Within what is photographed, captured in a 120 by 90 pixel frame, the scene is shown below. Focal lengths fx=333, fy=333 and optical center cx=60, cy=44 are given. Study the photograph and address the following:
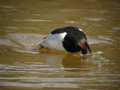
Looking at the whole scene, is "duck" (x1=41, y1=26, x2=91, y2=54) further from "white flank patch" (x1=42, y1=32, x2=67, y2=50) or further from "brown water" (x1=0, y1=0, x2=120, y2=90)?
"brown water" (x1=0, y1=0, x2=120, y2=90)

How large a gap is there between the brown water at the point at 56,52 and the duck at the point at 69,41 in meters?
0.20

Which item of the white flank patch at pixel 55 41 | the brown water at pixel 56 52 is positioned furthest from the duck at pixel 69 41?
the brown water at pixel 56 52

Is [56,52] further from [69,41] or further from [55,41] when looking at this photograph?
[69,41]

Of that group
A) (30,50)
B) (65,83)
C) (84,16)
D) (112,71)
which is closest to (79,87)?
(65,83)

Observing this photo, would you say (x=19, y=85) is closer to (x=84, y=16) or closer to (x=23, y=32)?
(x=23, y=32)

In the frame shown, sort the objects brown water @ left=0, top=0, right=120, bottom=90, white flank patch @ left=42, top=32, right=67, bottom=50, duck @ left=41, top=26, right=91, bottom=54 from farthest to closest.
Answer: white flank patch @ left=42, top=32, right=67, bottom=50 < duck @ left=41, top=26, right=91, bottom=54 < brown water @ left=0, top=0, right=120, bottom=90

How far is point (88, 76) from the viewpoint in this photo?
21.9ft

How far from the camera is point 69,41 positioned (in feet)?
27.3

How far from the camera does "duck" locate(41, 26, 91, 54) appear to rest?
8.12 meters

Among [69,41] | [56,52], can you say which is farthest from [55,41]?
[69,41]

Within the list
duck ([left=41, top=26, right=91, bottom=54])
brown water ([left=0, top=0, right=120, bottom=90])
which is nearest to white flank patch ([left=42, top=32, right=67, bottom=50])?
duck ([left=41, top=26, right=91, bottom=54])

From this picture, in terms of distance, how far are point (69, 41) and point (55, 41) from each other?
0.46 m

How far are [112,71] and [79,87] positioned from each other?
1.20 metres

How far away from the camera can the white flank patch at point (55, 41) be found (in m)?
8.47
